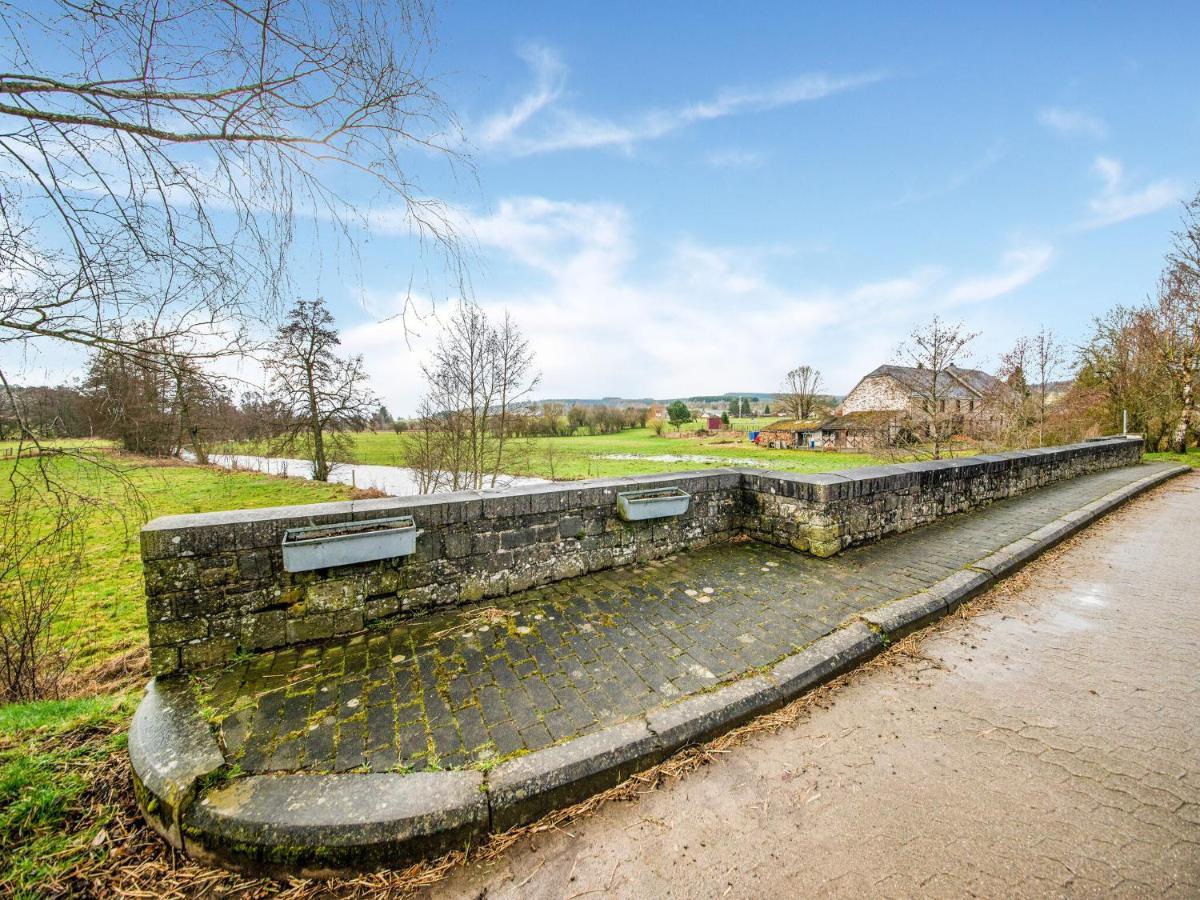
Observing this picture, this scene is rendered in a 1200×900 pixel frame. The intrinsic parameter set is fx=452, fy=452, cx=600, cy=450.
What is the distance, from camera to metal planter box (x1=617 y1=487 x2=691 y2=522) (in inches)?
169

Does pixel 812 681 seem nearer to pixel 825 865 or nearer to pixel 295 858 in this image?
pixel 825 865

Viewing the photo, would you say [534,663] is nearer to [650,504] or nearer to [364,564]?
[364,564]

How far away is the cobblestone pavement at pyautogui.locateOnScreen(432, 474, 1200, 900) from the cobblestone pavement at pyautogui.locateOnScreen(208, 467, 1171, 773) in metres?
0.47

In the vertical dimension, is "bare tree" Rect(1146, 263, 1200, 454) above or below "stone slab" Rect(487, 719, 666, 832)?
above

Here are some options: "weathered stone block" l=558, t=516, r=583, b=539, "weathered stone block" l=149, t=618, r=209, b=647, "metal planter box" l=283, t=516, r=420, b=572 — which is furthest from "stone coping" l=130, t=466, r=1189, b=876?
"weathered stone block" l=558, t=516, r=583, b=539

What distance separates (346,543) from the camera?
306 cm

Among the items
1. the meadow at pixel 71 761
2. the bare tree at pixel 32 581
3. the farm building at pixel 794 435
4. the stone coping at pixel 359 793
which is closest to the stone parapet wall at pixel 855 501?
the stone coping at pixel 359 793

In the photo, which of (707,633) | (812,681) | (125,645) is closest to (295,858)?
(707,633)

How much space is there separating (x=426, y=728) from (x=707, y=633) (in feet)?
6.18

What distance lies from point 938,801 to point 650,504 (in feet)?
9.15

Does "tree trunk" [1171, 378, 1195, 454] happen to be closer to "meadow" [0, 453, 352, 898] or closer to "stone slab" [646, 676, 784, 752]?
"stone slab" [646, 676, 784, 752]

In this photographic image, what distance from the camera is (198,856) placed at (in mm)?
1745

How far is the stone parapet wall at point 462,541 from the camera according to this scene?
286cm

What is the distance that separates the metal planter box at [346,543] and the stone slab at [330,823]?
1.32 m
